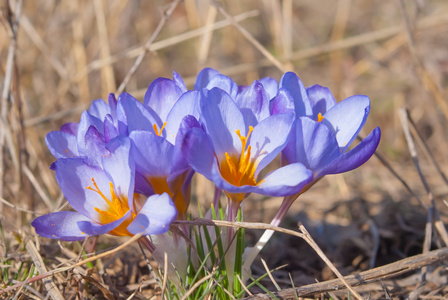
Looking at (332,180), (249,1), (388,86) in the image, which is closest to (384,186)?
(332,180)

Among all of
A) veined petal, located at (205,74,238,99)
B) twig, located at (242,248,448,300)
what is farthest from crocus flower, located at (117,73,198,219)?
twig, located at (242,248,448,300)

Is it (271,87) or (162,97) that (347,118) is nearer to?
(271,87)

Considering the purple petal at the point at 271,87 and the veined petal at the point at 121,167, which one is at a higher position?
the purple petal at the point at 271,87

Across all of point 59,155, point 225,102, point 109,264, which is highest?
point 225,102

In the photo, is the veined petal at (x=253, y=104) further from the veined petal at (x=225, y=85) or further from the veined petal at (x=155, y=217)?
the veined petal at (x=155, y=217)

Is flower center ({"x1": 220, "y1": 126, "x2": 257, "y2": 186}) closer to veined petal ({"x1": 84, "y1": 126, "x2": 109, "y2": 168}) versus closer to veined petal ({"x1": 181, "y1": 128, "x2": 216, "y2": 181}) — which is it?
veined petal ({"x1": 181, "y1": 128, "x2": 216, "y2": 181})

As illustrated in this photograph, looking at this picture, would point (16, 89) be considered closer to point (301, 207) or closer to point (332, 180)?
point (301, 207)

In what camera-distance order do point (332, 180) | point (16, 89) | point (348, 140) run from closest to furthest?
point (348, 140), point (16, 89), point (332, 180)

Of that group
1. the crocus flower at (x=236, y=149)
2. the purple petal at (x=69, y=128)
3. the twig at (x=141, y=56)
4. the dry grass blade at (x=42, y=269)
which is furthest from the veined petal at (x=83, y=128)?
the twig at (x=141, y=56)
